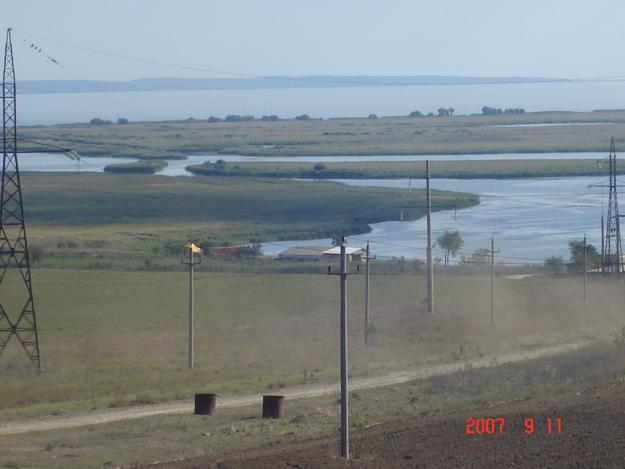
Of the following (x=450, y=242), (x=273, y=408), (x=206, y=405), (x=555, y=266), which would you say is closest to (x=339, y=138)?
(x=450, y=242)

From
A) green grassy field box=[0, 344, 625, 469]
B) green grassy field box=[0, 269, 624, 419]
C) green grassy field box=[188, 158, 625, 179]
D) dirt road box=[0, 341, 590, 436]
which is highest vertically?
green grassy field box=[188, 158, 625, 179]

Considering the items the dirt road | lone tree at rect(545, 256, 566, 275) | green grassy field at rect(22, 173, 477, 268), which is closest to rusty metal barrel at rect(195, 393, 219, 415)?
the dirt road

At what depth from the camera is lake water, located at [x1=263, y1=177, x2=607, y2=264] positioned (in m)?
51.7

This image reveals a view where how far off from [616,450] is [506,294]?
2539 centimetres

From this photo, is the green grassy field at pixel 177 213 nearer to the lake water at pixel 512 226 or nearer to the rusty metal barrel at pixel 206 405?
the lake water at pixel 512 226

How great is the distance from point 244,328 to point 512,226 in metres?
27.8

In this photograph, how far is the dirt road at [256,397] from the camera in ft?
59.9

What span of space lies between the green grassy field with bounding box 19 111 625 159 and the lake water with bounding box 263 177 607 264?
39353 mm

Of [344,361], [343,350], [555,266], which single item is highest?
[343,350]

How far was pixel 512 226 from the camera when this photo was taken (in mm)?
56625

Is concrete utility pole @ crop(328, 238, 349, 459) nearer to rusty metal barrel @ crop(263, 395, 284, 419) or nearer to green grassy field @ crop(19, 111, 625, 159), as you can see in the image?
rusty metal barrel @ crop(263, 395, 284, 419)

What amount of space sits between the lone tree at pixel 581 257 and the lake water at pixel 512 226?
2.40 m

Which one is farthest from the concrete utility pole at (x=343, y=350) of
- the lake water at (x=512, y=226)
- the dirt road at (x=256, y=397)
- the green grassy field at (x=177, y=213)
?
the lake water at (x=512, y=226)

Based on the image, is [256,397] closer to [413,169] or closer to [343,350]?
[343,350]
